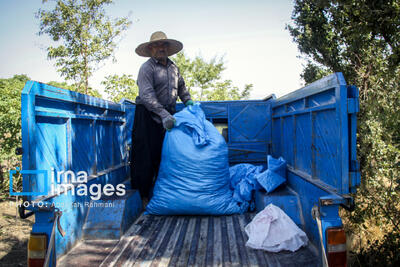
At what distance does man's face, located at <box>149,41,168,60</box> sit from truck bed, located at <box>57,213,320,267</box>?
1.91m

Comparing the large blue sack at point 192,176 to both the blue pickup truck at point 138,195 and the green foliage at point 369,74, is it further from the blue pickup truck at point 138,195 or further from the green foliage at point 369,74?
the green foliage at point 369,74

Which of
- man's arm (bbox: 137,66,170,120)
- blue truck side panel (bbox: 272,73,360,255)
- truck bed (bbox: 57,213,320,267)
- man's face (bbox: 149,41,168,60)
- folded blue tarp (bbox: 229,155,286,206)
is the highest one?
man's face (bbox: 149,41,168,60)

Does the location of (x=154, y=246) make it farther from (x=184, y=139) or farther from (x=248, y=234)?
(x=184, y=139)

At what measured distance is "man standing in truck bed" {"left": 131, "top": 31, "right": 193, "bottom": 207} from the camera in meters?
3.11

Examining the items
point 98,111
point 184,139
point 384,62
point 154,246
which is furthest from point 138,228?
point 384,62

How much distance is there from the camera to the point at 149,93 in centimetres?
320

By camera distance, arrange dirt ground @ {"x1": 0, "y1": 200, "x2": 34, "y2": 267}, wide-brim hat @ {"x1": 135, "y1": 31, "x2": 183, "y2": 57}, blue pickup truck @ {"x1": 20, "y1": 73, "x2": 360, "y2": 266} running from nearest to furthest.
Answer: blue pickup truck @ {"x1": 20, "y1": 73, "x2": 360, "y2": 266}
wide-brim hat @ {"x1": 135, "y1": 31, "x2": 183, "y2": 57}
dirt ground @ {"x1": 0, "y1": 200, "x2": 34, "y2": 267}

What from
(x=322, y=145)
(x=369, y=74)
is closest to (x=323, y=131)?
(x=322, y=145)

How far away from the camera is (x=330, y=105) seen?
1905 millimetres

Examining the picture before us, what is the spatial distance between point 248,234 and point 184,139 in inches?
45.2

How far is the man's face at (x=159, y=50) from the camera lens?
347cm

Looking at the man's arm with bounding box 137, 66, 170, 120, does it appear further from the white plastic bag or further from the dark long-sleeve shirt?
the white plastic bag

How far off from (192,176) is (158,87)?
4.00 feet

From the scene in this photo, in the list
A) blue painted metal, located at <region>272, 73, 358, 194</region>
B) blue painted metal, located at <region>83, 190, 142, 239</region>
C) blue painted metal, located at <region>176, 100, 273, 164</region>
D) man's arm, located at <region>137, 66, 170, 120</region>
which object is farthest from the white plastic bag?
blue painted metal, located at <region>176, 100, 273, 164</region>
